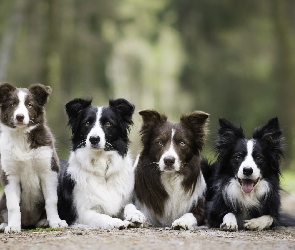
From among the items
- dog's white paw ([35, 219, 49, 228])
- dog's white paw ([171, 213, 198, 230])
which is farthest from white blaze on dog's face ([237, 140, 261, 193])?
dog's white paw ([35, 219, 49, 228])

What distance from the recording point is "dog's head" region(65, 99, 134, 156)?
919 centimetres

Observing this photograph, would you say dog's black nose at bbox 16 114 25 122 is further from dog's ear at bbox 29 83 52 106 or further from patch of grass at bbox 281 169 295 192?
patch of grass at bbox 281 169 295 192

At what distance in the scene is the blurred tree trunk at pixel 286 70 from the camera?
79.5ft

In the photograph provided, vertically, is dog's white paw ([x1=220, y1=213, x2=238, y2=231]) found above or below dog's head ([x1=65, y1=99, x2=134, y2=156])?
below

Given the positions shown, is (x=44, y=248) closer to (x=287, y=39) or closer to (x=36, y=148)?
(x=36, y=148)

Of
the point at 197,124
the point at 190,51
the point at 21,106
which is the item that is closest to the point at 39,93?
the point at 21,106

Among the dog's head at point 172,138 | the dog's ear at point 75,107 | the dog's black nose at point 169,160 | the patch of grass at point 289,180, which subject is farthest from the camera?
the patch of grass at point 289,180

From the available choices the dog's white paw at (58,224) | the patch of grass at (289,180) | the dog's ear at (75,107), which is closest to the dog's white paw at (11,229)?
the dog's white paw at (58,224)

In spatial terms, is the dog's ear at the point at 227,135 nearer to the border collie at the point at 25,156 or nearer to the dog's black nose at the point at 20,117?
the border collie at the point at 25,156

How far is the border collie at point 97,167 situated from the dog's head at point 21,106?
1.52ft

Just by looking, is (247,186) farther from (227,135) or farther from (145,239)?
(145,239)

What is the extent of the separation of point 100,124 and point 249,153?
7.23ft

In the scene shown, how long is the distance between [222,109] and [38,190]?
20.9 meters

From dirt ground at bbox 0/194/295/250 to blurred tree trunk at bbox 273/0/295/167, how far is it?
1568 centimetres
